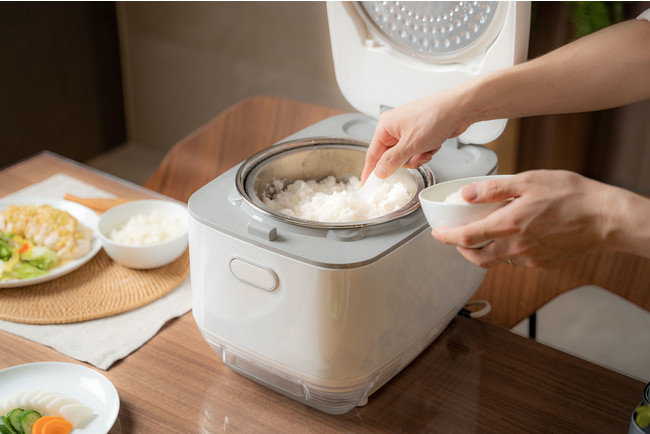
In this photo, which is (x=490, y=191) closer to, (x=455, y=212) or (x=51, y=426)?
(x=455, y=212)

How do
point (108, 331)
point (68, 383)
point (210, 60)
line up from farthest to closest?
point (210, 60), point (108, 331), point (68, 383)

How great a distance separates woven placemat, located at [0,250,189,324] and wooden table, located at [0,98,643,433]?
68 millimetres

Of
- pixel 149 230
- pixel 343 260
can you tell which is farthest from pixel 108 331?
pixel 343 260

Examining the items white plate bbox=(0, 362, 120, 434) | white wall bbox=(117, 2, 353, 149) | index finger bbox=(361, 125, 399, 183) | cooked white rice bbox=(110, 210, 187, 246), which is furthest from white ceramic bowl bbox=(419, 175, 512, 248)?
white wall bbox=(117, 2, 353, 149)

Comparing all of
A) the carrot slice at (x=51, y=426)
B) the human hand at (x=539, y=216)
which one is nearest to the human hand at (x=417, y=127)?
the human hand at (x=539, y=216)

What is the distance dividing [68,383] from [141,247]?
0.30m

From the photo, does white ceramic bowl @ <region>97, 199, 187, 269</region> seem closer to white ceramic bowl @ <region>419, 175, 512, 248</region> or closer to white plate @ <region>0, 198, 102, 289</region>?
white plate @ <region>0, 198, 102, 289</region>

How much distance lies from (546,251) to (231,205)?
415mm

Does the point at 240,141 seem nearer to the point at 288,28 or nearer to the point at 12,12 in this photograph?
the point at 288,28

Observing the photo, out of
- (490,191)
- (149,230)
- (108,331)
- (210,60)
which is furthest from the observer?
(210,60)

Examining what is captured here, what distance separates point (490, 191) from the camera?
0.74m

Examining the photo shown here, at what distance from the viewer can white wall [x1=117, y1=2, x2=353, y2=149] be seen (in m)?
2.75

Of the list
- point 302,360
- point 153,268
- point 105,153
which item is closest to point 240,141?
point 153,268

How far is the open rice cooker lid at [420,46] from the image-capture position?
1.01m
